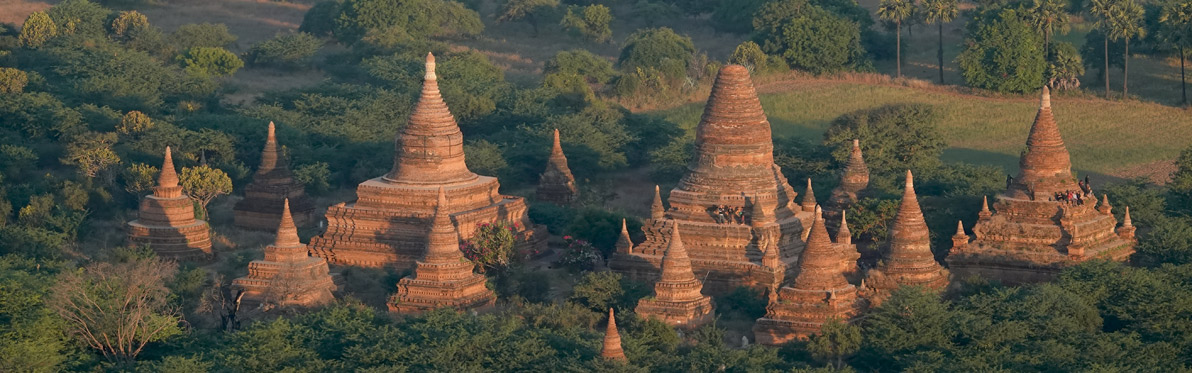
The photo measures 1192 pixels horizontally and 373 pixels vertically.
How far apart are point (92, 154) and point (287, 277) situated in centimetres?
1756

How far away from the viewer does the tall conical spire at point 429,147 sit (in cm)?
6475

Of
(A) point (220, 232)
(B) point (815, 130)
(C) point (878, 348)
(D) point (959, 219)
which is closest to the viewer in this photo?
(C) point (878, 348)

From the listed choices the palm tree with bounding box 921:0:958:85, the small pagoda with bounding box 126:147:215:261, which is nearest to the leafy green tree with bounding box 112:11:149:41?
the palm tree with bounding box 921:0:958:85

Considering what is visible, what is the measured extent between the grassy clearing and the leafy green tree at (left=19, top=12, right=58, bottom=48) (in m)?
25.0

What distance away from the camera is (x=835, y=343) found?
55438 millimetres

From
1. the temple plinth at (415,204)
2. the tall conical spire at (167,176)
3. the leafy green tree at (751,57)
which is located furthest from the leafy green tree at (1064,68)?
the tall conical spire at (167,176)

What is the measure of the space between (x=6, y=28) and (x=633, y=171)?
3342cm

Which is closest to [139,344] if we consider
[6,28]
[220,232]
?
[220,232]

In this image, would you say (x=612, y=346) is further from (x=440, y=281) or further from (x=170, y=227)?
(x=170, y=227)

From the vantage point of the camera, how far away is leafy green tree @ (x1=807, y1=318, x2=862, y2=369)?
55156 mm

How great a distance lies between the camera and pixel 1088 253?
61.4m

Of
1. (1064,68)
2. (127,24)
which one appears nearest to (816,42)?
(1064,68)

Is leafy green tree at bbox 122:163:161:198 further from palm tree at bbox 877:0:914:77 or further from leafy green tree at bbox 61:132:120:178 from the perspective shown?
palm tree at bbox 877:0:914:77

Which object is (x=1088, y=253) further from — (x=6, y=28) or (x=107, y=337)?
(x=6, y=28)
